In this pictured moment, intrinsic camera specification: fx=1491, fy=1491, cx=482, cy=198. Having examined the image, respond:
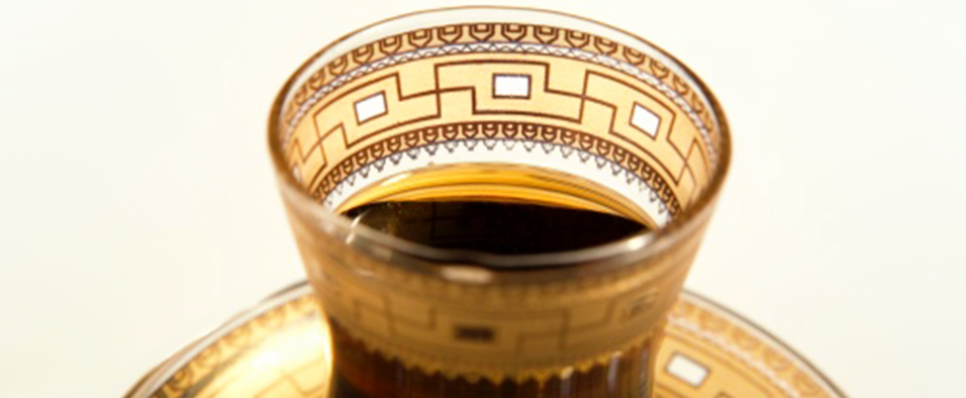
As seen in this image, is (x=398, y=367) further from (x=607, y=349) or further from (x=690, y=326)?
(x=690, y=326)

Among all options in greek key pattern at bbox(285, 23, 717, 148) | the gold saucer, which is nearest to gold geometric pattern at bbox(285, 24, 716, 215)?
greek key pattern at bbox(285, 23, 717, 148)

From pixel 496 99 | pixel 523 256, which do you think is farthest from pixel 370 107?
pixel 523 256

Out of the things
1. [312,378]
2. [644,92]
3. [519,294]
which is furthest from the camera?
[312,378]

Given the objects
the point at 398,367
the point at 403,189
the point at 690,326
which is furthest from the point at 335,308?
the point at 690,326

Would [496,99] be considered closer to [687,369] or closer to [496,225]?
[496,225]

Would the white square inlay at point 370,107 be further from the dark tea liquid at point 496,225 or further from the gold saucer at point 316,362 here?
the gold saucer at point 316,362

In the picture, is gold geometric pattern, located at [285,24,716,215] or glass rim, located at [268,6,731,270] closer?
glass rim, located at [268,6,731,270]

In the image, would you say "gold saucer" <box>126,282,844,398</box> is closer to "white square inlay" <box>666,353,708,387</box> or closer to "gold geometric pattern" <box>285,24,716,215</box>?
"white square inlay" <box>666,353,708,387</box>
